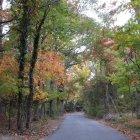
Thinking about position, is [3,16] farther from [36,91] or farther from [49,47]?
[49,47]

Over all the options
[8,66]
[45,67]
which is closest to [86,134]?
[8,66]

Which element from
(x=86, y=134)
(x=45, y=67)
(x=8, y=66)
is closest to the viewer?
(x=86, y=134)

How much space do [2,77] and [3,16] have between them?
14.9 ft

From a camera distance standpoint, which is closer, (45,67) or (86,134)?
(86,134)

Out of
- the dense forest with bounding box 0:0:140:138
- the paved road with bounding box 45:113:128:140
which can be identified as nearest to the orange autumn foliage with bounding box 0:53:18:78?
the dense forest with bounding box 0:0:140:138

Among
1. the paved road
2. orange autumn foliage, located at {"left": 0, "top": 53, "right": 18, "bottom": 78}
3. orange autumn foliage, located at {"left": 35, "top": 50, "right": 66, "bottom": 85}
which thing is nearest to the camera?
the paved road

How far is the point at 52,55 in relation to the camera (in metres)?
34.8

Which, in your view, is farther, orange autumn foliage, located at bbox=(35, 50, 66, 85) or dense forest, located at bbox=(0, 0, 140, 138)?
orange autumn foliage, located at bbox=(35, 50, 66, 85)

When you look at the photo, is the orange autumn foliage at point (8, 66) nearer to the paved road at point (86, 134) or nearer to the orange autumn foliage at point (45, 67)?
the orange autumn foliage at point (45, 67)

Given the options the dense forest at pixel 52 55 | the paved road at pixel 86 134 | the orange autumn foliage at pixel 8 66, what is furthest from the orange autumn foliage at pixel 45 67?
the paved road at pixel 86 134

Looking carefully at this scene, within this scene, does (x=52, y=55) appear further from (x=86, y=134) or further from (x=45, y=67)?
(x=86, y=134)

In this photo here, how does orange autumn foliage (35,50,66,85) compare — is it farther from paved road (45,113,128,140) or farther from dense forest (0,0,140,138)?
paved road (45,113,128,140)

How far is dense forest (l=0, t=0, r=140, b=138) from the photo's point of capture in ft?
69.6

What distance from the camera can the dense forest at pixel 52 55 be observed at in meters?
21.2
